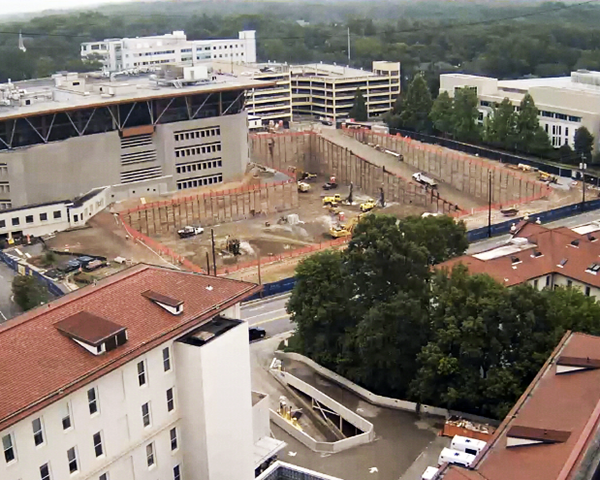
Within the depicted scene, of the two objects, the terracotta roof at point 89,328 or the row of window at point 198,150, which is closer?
the terracotta roof at point 89,328

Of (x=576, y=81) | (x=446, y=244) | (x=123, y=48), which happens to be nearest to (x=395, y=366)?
(x=446, y=244)

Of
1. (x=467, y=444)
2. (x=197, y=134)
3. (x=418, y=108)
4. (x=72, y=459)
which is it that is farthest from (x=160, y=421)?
(x=418, y=108)

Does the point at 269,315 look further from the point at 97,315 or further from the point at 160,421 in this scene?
the point at 97,315

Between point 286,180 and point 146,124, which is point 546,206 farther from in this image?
point 146,124

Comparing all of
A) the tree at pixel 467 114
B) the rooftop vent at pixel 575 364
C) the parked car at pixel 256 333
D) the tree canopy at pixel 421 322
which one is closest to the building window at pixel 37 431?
the rooftop vent at pixel 575 364

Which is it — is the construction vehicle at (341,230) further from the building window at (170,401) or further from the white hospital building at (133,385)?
the building window at (170,401)

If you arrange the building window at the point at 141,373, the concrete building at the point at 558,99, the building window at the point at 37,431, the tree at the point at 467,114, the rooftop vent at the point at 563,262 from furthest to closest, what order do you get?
the tree at the point at 467,114 → the concrete building at the point at 558,99 → the rooftop vent at the point at 563,262 → the building window at the point at 141,373 → the building window at the point at 37,431

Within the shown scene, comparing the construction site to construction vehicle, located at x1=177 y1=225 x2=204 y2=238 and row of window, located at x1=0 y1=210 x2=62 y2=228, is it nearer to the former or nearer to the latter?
construction vehicle, located at x1=177 y1=225 x2=204 y2=238
